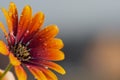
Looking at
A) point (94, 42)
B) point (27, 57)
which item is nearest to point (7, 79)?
point (27, 57)

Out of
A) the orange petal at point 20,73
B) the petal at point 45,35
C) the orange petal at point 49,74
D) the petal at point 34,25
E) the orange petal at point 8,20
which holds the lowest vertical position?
the orange petal at point 49,74

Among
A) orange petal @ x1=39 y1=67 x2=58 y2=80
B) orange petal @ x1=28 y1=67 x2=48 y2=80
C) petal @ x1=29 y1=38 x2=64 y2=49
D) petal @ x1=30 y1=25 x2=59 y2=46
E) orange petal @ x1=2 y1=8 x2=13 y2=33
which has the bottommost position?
orange petal @ x1=39 y1=67 x2=58 y2=80

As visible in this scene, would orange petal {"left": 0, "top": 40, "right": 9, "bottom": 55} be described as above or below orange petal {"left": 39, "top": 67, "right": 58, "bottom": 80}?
above

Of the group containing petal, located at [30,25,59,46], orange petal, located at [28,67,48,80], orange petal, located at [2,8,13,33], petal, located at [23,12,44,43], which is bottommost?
orange petal, located at [28,67,48,80]
